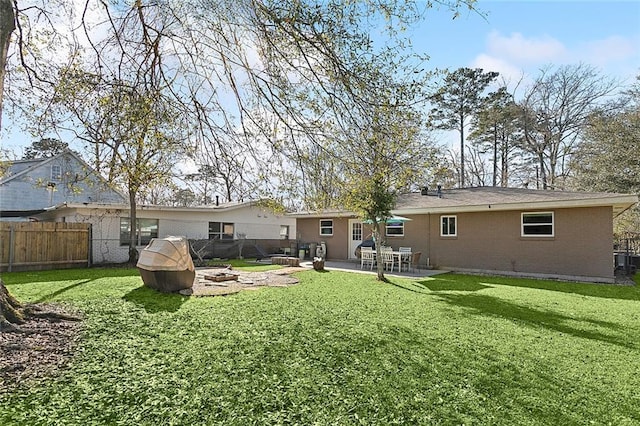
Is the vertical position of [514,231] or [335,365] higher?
[514,231]

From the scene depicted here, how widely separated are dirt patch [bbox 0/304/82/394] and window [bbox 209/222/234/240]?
50.4ft

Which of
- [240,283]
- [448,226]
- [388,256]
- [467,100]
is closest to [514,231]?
[448,226]

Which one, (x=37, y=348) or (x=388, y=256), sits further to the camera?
(x=388, y=256)

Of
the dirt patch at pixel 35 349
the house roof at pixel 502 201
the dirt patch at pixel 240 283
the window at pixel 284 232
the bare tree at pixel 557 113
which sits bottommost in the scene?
the dirt patch at pixel 240 283

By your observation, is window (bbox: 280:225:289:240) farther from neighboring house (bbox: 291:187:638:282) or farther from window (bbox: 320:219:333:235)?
neighboring house (bbox: 291:187:638:282)

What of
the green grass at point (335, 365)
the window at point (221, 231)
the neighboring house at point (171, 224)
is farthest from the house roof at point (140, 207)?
the green grass at point (335, 365)

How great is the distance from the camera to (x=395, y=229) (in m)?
16.6

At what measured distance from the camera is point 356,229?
18.3m

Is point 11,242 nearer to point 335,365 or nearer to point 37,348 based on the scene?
point 37,348

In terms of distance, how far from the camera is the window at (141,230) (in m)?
16.6

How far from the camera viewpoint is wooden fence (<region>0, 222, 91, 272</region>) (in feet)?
40.6

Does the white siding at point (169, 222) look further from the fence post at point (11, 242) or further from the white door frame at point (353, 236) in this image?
the white door frame at point (353, 236)

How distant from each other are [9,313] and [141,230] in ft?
45.7

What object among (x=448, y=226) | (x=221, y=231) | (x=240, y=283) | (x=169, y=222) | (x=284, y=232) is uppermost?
(x=169, y=222)
